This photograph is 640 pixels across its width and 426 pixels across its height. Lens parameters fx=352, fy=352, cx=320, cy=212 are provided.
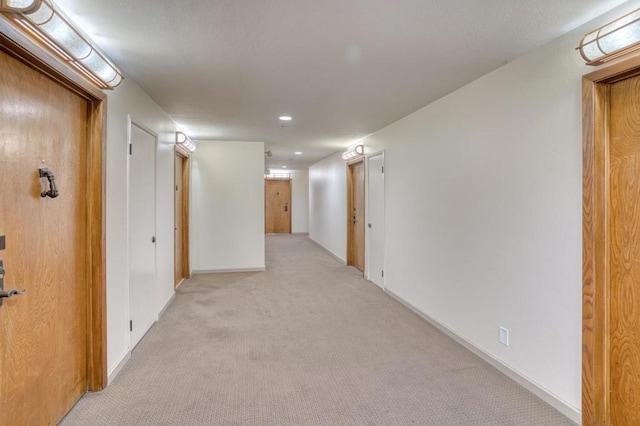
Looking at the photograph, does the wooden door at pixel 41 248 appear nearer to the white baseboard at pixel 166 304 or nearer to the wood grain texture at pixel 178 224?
the white baseboard at pixel 166 304

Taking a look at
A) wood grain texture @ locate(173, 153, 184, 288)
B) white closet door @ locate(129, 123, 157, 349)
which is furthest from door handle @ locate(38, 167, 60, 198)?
wood grain texture @ locate(173, 153, 184, 288)

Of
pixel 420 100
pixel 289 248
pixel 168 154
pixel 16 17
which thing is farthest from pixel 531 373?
pixel 289 248

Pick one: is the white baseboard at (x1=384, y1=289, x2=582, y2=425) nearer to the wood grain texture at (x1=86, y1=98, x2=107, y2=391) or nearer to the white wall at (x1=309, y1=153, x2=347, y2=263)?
the wood grain texture at (x1=86, y1=98, x2=107, y2=391)

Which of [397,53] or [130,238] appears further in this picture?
[130,238]

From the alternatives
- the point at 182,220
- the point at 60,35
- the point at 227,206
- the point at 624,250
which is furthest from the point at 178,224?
the point at 624,250

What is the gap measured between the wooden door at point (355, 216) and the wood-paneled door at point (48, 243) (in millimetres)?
4444

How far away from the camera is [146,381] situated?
2.50m

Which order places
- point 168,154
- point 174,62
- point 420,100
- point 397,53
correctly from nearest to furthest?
point 397,53, point 174,62, point 420,100, point 168,154

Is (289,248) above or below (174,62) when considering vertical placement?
below

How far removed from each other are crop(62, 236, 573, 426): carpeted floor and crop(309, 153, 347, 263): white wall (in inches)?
120

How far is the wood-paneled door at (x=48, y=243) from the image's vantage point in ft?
5.20

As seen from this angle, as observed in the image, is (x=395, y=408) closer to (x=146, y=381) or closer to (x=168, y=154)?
A: (x=146, y=381)

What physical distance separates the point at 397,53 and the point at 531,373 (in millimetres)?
2326

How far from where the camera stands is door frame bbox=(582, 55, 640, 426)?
6.19 ft
